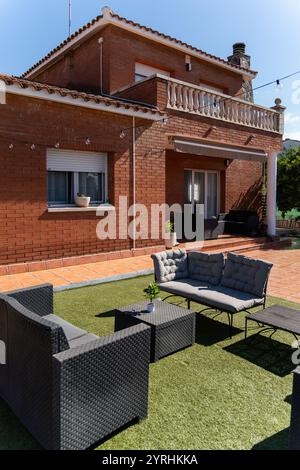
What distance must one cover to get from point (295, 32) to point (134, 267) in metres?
8.20

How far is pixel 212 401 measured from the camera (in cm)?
457

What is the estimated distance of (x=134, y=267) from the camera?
1203 centimetres

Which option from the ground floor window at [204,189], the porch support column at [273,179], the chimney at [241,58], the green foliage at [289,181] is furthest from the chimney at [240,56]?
the ground floor window at [204,189]

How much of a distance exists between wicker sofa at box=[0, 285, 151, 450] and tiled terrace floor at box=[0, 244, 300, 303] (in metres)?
5.53

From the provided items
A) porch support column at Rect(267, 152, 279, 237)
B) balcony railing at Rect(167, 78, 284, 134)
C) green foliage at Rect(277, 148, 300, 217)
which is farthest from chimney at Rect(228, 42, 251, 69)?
porch support column at Rect(267, 152, 279, 237)

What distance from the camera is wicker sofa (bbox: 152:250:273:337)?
683 centimetres

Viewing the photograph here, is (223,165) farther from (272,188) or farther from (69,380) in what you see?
(69,380)

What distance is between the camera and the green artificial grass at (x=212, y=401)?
→ 3824 millimetres

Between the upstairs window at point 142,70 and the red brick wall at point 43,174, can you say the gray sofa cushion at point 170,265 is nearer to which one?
the red brick wall at point 43,174

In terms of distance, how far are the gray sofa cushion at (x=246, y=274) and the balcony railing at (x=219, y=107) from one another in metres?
9.21

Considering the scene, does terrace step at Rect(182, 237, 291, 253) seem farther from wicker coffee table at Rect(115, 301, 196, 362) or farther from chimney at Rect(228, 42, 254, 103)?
chimney at Rect(228, 42, 254, 103)

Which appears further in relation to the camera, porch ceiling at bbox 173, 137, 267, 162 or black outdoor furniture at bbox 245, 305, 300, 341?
porch ceiling at bbox 173, 137, 267, 162

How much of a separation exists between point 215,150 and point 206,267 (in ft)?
30.2
